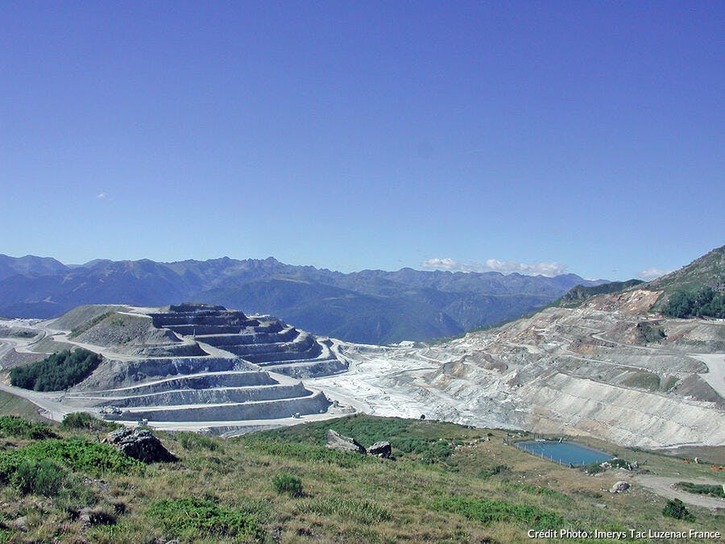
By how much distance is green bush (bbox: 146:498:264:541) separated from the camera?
10273 mm

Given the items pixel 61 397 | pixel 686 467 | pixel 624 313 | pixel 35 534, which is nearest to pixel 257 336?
pixel 61 397

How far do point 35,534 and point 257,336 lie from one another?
397 feet

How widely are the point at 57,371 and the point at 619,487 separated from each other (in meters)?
80.1

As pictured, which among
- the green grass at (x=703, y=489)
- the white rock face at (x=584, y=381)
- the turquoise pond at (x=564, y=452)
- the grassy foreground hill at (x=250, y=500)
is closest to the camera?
the grassy foreground hill at (x=250, y=500)

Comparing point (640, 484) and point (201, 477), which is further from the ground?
point (201, 477)

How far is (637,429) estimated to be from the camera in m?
66.5

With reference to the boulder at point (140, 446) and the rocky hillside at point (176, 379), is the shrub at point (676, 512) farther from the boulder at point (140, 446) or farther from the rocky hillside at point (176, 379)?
the rocky hillside at point (176, 379)

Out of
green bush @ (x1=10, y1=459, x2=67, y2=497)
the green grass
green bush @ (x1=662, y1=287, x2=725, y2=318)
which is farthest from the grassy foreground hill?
green bush @ (x1=662, y1=287, x2=725, y2=318)

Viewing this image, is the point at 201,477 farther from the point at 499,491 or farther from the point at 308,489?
the point at 499,491

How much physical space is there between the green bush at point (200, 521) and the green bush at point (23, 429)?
28.7 ft

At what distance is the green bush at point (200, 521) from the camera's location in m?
10.3

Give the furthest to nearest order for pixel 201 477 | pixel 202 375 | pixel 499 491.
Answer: pixel 202 375 < pixel 499 491 < pixel 201 477

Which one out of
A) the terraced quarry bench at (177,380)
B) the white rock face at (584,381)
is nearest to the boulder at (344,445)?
the white rock face at (584,381)

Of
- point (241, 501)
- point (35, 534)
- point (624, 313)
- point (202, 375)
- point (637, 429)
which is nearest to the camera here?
point (35, 534)
